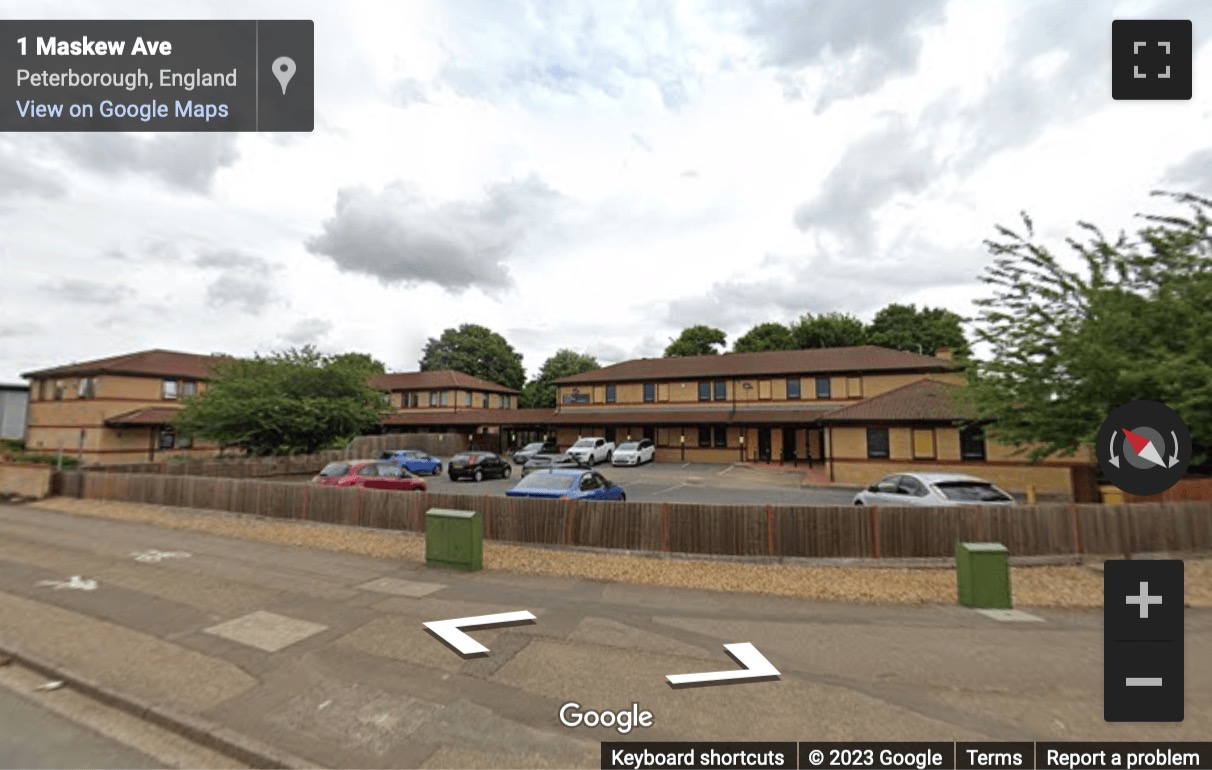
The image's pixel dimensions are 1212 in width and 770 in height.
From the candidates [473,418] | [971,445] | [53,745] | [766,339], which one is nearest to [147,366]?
[473,418]

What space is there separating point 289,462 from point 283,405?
3.79 metres

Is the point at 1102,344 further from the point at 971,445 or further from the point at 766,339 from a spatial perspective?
the point at 766,339

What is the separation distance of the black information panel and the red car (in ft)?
46.7

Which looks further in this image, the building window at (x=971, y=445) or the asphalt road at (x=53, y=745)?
the building window at (x=971, y=445)

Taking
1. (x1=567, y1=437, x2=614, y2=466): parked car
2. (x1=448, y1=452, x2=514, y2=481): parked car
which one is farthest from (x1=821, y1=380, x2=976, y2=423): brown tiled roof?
(x1=448, y1=452, x2=514, y2=481): parked car

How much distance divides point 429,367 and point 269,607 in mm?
70771

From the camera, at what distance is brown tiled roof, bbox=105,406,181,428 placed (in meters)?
32.6

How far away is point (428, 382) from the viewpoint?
1946 inches

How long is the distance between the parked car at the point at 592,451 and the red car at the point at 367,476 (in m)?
13.8

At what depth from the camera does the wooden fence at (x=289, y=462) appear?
2345 centimetres

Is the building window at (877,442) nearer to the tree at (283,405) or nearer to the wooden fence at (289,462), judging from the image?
the tree at (283,405)

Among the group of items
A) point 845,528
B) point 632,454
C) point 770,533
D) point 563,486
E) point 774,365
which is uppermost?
point 774,365

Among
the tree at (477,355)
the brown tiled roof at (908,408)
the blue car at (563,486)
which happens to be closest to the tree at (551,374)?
the tree at (477,355)

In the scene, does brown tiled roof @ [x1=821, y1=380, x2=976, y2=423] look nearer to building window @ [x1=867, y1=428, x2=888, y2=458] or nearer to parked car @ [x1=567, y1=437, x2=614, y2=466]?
building window @ [x1=867, y1=428, x2=888, y2=458]
